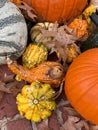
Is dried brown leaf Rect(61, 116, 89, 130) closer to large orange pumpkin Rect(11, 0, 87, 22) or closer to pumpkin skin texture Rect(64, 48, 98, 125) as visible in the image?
pumpkin skin texture Rect(64, 48, 98, 125)

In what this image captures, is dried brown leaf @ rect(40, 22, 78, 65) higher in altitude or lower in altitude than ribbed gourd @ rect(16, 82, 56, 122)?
higher

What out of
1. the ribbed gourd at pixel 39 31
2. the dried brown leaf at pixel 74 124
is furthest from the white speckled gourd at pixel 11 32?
the dried brown leaf at pixel 74 124

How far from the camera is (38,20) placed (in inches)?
95.0

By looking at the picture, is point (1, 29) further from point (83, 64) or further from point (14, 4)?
point (83, 64)

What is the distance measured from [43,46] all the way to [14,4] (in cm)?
35

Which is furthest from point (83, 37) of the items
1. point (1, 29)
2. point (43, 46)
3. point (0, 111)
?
point (0, 111)

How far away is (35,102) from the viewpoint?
6.40 ft

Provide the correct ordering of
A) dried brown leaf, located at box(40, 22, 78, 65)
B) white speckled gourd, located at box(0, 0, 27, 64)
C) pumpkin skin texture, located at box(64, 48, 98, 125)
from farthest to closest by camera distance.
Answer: dried brown leaf, located at box(40, 22, 78, 65)
white speckled gourd, located at box(0, 0, 27, 64)
pumpkin skin texture, located at box(64, 48, 98, 125)

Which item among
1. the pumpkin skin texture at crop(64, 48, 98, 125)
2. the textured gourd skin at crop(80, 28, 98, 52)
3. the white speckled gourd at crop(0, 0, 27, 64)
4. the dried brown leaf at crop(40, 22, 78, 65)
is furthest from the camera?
the textured gourd skin at crop(80, 28, 98, 52)

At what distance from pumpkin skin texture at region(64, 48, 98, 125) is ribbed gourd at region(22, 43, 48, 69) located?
241mm

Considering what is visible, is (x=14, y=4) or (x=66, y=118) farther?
(x=14, y=4)

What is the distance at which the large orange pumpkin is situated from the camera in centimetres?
230

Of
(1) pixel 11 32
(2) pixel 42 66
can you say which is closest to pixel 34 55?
(2) pixel 42 66

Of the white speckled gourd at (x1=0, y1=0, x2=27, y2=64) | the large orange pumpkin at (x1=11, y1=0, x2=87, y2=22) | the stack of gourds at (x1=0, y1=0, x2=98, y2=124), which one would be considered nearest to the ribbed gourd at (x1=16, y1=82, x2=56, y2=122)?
the stack of gourds at (x1=0, y1=0, x2=98, y2=124)
